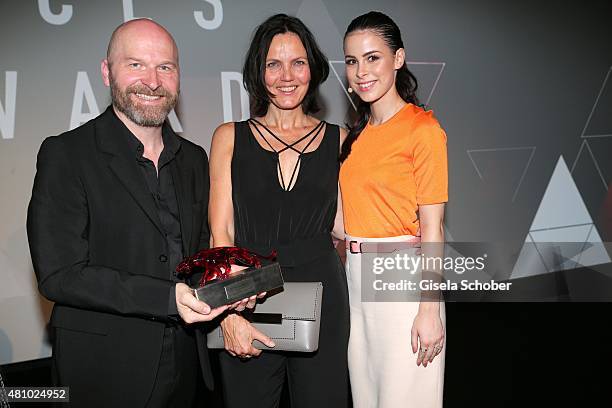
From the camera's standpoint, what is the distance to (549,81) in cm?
704

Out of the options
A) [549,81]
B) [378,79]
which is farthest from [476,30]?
[378,79]

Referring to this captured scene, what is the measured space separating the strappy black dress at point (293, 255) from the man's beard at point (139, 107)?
0.47 meters

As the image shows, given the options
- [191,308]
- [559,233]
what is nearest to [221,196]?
[191,308]

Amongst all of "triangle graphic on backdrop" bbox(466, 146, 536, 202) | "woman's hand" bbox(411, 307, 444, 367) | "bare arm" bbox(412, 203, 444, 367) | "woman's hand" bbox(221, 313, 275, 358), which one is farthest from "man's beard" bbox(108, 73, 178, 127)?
"triangle graphic on backdrop" bbox(466, 146, 536, 202)

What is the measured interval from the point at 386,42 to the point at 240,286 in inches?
50.5

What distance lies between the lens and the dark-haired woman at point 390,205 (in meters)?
2.49

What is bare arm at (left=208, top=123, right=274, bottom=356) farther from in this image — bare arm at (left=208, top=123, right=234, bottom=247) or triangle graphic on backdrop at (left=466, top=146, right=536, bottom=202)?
triangle graphic on backdrop at (left=466, top=146, right=536, bottom=202)

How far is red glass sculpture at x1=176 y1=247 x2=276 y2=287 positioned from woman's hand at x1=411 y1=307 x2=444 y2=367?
0.75m

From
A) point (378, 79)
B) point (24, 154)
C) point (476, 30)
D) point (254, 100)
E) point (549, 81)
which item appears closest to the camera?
point (378, 79)

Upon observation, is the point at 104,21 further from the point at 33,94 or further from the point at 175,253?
the point at 175,253

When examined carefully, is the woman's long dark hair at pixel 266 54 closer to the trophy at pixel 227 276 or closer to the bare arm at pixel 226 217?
the bare arm at pixel 226 217

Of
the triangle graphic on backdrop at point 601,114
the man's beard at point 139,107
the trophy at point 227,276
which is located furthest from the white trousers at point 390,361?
the triangle graphic on backdrop at point 601,114

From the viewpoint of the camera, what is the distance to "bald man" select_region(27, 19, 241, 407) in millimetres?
2076

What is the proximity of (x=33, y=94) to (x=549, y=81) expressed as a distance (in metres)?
5.58
